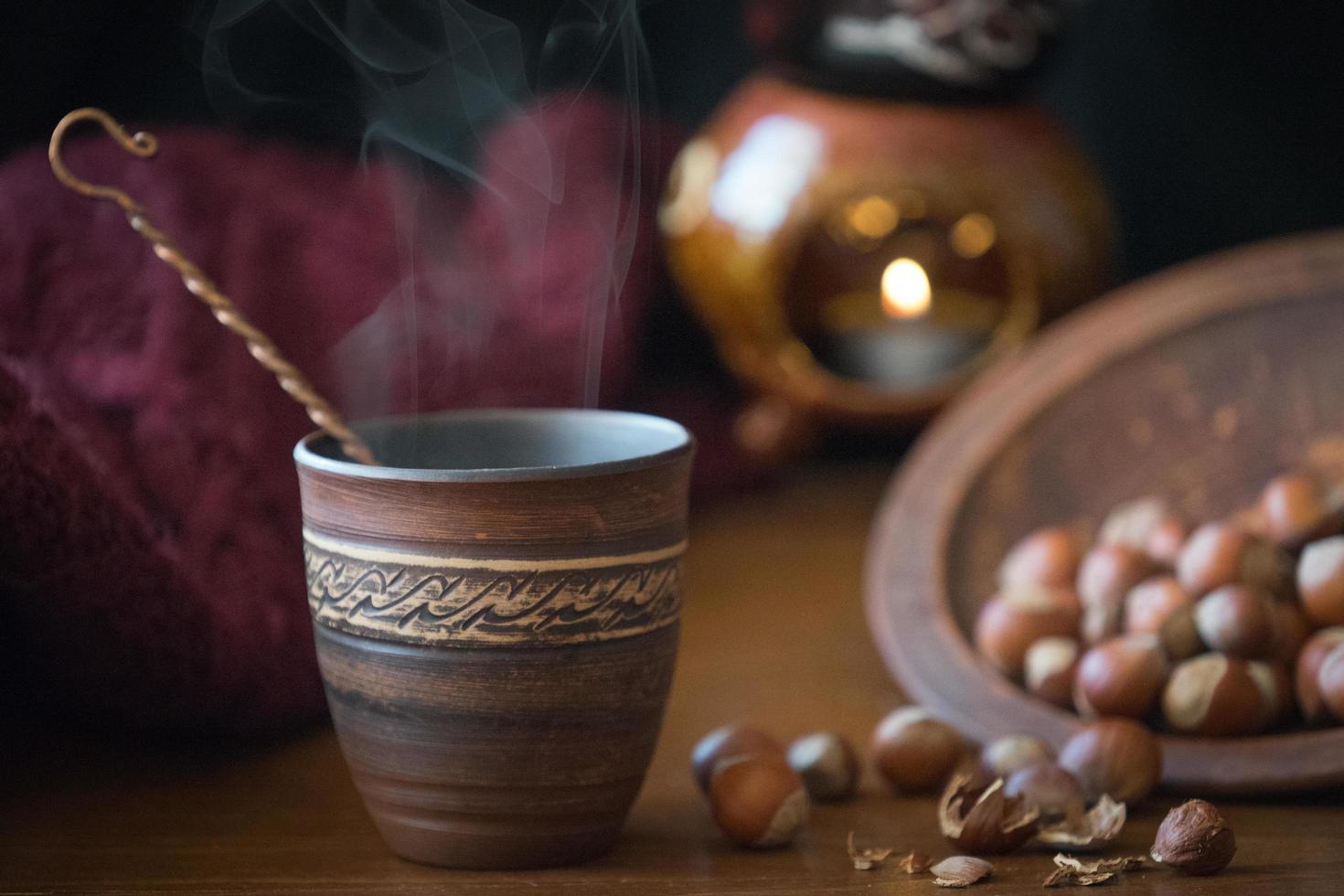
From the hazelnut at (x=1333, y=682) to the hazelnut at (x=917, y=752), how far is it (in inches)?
7.0

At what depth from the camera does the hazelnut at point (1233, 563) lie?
81 cm

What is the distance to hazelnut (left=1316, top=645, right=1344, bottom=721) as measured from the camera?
729mm

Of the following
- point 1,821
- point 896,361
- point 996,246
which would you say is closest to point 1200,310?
point 996,246

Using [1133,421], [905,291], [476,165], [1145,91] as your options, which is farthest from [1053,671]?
[1145,91]

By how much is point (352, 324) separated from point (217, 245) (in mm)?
107

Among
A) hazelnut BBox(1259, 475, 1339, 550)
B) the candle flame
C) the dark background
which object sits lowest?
hazelnut BBox(1259, 475, 1339, 550)

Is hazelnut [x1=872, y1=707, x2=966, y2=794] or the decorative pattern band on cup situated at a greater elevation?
the decorative pattern band on cup

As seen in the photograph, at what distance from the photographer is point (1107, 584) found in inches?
33.5

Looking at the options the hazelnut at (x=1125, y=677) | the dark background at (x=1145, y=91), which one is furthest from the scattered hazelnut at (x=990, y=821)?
the dark background at (x=1145, y=91)

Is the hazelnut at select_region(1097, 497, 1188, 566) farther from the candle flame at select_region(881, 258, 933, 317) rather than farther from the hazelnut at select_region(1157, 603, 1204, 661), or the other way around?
the candle flame at select_region(881, 258, 933, 317)

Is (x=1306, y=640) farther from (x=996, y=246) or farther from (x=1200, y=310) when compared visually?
(x=996, y=246)

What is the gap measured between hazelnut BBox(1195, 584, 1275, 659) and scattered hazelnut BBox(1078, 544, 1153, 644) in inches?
2.6

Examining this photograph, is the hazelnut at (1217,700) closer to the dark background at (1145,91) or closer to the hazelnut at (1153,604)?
the hazelnut at (1153,604)

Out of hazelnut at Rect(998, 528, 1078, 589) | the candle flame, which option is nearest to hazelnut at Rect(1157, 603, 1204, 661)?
hazelnut at Rect(998, 528, 1078, 589)
